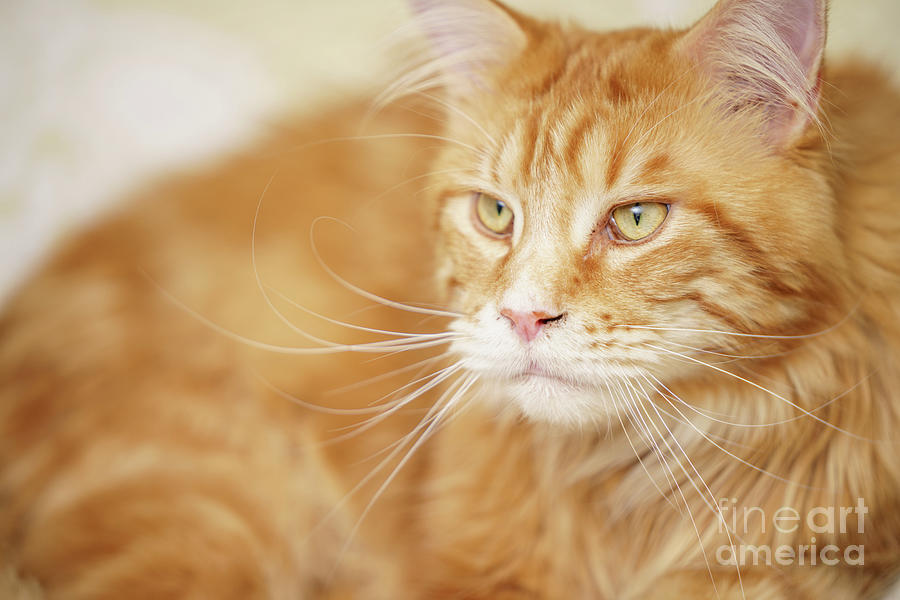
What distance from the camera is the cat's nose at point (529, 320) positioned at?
0.85 metres

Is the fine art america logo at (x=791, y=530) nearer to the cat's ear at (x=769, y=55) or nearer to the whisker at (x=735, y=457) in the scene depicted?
the whisker at (x=735, y=457)

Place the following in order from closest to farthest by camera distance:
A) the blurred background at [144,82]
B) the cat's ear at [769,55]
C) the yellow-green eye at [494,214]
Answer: the cat's ear at [769,55]
the yellow-green eye at [494,214]
the blurred background at [144,82]

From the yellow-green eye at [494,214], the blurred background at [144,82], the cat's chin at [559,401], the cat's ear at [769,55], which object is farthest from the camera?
the blurred background at [144,82]

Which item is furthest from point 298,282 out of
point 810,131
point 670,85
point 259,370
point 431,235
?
point 810,131

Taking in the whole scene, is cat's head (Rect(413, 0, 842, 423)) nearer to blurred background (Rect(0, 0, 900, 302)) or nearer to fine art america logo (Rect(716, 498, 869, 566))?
fine art america logo (Rect(716, 498, 869, 566))

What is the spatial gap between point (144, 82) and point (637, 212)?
1.31m

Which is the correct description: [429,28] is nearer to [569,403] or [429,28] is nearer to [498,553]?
[569,403]

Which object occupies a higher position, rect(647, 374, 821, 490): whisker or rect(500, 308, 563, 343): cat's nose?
rect(500, 308, 563, 343): cat's nose

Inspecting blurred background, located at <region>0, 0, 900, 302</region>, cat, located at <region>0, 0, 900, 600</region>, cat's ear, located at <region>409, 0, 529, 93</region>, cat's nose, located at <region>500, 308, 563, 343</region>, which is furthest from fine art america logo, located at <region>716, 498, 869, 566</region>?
blurred background, located at <region>0, 0, 900, 302</region>

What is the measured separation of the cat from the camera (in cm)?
86

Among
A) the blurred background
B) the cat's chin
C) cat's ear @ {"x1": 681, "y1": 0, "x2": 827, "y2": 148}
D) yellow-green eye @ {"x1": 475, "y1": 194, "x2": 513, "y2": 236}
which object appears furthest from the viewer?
the blurred background

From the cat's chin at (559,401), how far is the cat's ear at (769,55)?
1.31 ft

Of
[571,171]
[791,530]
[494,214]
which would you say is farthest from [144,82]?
[791,530]

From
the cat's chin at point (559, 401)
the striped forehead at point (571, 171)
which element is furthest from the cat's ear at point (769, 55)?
the cat's chin at point (559, 401)
